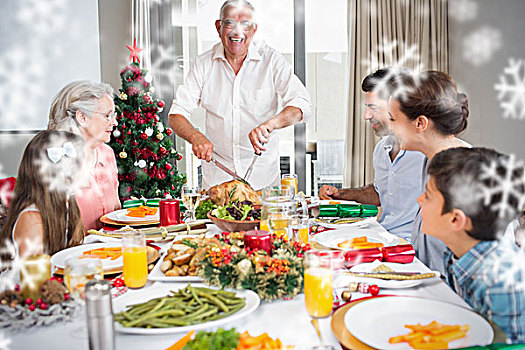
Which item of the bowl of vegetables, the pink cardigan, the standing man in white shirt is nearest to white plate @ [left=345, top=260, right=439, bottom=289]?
the bowl of vegetables

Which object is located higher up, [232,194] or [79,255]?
[232,194]

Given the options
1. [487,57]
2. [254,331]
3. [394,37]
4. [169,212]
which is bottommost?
[254,331]

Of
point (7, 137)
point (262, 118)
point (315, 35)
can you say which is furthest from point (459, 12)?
point (7, 137)

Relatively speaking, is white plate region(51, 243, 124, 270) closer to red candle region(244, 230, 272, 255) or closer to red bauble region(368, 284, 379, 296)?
red candle region(244, 230, 272, 255)

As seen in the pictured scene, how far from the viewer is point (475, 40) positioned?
3.69 meters

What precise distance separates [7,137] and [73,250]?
230cm

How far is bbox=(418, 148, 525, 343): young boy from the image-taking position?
3.53 feet

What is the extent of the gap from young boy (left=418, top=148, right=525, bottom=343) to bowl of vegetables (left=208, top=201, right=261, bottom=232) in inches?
25.1

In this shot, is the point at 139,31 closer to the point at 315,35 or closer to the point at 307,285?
the point at 315,35

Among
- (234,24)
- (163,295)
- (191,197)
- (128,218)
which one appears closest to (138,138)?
(234,24)
